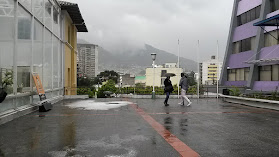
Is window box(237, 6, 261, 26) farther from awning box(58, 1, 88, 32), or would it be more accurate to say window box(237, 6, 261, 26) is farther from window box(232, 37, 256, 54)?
awning box(58, 1, 88, 32)

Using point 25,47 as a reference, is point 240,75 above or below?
below

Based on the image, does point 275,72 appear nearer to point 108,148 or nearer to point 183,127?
point 183,127

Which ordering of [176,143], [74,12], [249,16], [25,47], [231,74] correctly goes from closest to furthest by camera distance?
[176,143] → [25,47] → [74,12] → [249,16] → [231,74]

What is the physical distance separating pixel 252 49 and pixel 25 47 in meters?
25.8

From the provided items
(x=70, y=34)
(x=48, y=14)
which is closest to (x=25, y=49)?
(x=48, y=14)

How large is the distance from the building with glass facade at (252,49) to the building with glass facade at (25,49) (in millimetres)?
18213

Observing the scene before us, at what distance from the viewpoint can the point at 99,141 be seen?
18.7 feet

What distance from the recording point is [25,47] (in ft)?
35.4

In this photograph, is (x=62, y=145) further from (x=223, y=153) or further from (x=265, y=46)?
(x=265, y=46)

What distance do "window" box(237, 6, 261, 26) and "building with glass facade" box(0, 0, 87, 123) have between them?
22.7m

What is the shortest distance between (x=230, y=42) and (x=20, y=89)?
29.7 meters

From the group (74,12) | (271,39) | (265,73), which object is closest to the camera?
(74,12)

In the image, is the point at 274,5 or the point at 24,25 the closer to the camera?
the point at 24,25

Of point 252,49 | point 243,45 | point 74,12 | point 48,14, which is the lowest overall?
point 252,49
